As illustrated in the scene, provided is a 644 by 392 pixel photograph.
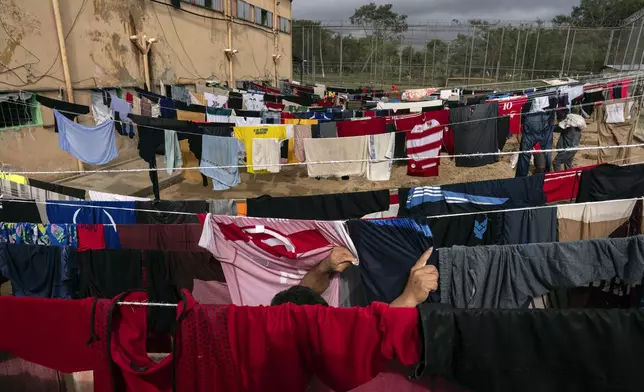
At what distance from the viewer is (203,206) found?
4383mm

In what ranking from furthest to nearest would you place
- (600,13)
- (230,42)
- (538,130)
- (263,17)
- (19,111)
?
(600,13) → (263,17) → (230,42) → (19,111) → (538,130)

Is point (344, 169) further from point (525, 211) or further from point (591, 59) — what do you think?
point (591, 59)

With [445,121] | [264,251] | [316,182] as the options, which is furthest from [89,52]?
[264,251]

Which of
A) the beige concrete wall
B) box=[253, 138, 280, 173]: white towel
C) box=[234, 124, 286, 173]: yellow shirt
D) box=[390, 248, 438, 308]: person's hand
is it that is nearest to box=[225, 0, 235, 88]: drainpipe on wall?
the beige concrete wall

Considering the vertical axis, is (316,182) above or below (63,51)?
below

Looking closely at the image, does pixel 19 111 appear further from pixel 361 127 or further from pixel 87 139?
pixel 361 127

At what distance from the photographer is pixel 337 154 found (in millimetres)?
8008

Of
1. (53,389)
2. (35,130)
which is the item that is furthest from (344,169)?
(35,130)

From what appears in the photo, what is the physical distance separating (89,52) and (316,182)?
7880mm

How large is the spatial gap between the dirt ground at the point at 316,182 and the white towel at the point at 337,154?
5.88 feet

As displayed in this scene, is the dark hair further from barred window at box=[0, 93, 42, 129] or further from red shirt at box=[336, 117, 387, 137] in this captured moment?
barred window at box=[0, 93, 42, 129]

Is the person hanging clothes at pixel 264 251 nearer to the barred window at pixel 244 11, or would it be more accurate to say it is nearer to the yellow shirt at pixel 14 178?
the yellow shirt at pixel 14 178

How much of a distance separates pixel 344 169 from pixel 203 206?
4091 millimetres

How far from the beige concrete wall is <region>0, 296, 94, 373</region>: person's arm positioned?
31.2ft
